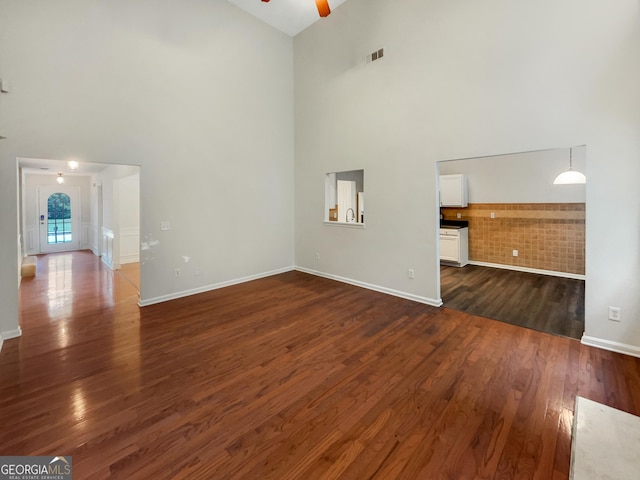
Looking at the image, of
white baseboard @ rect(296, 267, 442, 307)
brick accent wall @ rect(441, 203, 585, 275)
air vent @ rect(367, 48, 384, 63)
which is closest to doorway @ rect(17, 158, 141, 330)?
white baseboard @ rect(296, 267, 442, 307)

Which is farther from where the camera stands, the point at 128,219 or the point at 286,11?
the point at 128,219

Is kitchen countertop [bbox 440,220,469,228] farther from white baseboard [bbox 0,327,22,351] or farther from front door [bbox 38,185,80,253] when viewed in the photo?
front door [bbox 38,185,80,253]

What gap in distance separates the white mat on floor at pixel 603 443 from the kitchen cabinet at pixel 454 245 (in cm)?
447

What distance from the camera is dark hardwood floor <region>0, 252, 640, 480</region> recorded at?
1.70 metres

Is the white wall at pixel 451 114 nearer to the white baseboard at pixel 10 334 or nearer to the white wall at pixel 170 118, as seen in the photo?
the white wall at pixel 170 118

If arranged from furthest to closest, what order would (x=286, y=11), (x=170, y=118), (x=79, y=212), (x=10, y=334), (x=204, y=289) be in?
(x=79, y=212)
(x=286, y=11)
(x=204, y=289)
(x=170, y=118)
(x=10, y=334)

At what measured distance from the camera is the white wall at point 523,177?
18.1ft

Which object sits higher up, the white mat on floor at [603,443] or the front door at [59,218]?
the front door at [59,218]

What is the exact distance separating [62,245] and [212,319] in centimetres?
873

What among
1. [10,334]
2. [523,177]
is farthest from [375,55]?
[10,334]

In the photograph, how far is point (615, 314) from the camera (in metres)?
2.89

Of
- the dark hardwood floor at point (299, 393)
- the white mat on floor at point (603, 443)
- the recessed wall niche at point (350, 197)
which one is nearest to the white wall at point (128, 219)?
the dark hardwood floor at point (299, 393)

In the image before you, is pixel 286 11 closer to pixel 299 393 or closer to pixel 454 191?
pixel 454 191

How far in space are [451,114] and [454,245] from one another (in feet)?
11.0
